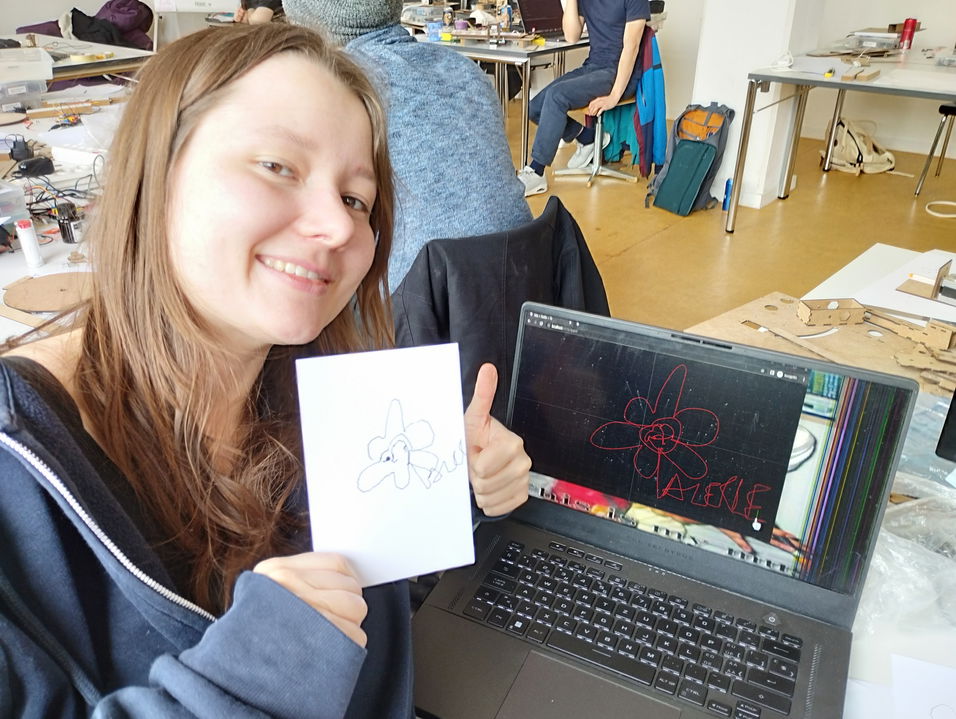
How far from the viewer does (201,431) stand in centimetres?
78

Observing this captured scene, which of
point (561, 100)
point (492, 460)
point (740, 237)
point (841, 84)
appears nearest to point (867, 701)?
point (492, 460)

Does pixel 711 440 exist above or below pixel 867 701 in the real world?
above

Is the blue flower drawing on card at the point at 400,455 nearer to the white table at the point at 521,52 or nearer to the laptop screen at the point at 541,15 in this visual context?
the white table at the point at 521,52

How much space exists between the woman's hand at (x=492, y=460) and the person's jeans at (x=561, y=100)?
3.95 m

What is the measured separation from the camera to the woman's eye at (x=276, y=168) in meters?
0.70

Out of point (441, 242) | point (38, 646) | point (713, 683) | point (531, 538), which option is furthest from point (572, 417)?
point (441, 242)

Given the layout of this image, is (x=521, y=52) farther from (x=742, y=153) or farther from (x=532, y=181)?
(x=742, y=153)

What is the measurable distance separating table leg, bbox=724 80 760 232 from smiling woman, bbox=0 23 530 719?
3376mm

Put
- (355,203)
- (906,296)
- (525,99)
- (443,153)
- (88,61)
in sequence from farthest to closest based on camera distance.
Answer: (525,99)
(88,61)
(443,153)
(906,296)
(355,203)

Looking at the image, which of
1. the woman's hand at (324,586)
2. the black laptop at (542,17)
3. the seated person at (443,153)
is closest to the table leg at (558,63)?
the black laptop at (542,17)

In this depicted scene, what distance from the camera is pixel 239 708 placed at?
54cm

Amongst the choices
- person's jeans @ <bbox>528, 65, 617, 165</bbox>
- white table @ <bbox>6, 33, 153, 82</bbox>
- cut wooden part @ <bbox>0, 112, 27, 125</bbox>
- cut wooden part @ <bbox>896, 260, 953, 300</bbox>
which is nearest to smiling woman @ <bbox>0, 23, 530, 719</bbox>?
cut wooden part @ <bbox>896, 260, 953, 300</bbox>

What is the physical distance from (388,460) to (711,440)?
379mm

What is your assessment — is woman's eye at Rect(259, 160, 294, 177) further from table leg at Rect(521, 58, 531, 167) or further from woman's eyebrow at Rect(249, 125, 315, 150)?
table leg at Rect(521, 58, 531, 167)
